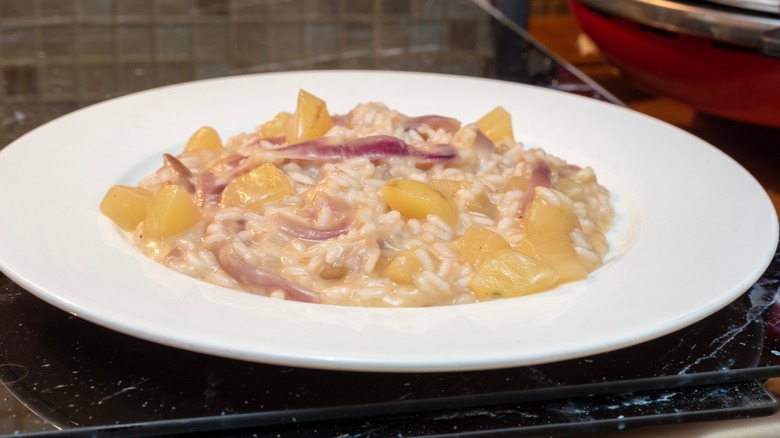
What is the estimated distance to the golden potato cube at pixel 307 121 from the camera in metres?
1.94

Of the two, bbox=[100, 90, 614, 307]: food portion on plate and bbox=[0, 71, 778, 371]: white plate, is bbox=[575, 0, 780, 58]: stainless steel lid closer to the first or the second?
bbox=[0, 71, 778, 371]: white plate

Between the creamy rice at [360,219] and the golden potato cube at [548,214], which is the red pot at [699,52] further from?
the golden potato cube at [548,214]

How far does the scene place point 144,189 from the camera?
1.78 meters

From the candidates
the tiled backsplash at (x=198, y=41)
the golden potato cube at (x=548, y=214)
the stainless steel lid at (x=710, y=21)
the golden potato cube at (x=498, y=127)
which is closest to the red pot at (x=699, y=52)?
the stainless steel lid at (x=710, y=21)

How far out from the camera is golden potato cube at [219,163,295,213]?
1.70m

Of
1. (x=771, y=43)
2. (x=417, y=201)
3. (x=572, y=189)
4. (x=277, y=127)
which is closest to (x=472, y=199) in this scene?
(x=417, y=201)

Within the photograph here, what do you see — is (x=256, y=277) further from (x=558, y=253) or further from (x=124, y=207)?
(x=558, y=253)

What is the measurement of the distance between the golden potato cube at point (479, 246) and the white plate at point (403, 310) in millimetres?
167

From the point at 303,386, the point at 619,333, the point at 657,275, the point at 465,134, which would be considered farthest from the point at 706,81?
the point at 303,386

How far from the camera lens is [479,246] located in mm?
1569

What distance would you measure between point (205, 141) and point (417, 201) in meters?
0.64

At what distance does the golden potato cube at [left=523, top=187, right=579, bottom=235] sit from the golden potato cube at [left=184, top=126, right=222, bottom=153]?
2.48 feet

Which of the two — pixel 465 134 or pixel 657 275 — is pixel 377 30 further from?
pixel 657 275

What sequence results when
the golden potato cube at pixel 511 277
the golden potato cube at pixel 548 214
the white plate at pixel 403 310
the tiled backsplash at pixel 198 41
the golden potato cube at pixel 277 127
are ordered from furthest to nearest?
the tiled backsplash at pixel 198 41 → the golden potato cube at pixel 277 127 → the golden potato cube at pixel 548 214 → the golden potato cube at pixel 511 277 → the white plate at pixel 403 310
